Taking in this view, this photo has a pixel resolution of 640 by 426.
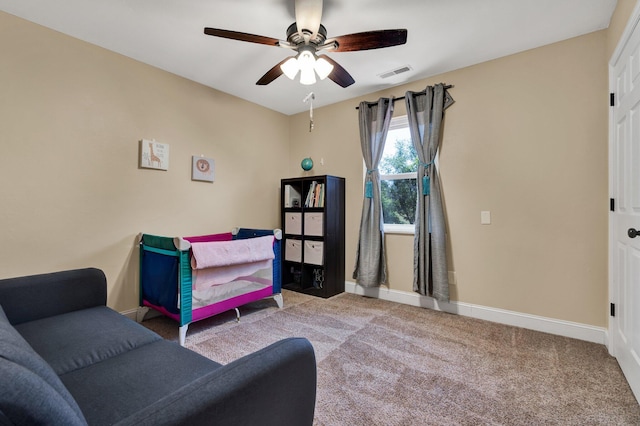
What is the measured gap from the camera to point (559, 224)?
245 centimetres

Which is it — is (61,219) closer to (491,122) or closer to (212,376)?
(212,376)

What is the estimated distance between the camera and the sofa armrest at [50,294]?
1653 mm

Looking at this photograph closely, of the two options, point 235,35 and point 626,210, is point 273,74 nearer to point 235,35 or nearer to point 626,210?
point 235,35

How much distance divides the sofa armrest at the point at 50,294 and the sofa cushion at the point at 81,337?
0.23 feet

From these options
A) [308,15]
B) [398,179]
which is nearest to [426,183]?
[398,179]

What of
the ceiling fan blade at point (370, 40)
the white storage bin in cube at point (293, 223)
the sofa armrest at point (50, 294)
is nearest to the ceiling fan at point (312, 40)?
the ceiling fan blade at point (370, 40)

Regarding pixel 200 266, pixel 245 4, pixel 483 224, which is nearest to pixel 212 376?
pixel 200 266

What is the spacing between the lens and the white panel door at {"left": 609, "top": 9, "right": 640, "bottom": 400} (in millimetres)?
1650

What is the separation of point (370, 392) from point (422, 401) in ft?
0.94

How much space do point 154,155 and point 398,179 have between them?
2.66 metres

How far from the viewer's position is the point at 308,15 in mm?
1874

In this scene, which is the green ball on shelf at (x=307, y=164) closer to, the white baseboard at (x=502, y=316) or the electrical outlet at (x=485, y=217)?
the white baseboard at (x=502, y=316)

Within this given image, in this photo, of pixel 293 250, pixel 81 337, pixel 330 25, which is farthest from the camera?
pixel 293 250

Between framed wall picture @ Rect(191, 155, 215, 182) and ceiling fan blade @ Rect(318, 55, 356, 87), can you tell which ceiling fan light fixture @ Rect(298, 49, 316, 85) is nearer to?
ceiling fan blade @ Rect(318, 55, 356, 87)
